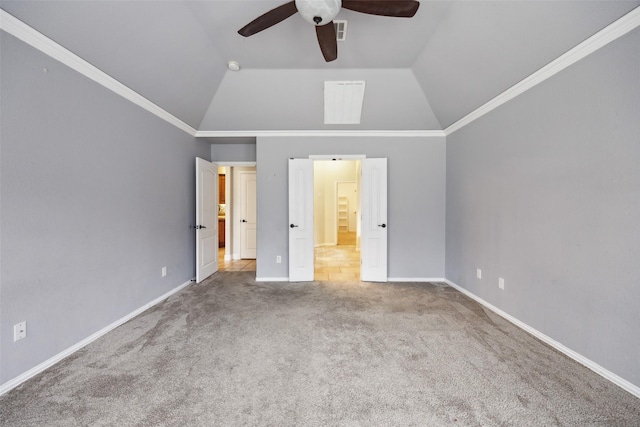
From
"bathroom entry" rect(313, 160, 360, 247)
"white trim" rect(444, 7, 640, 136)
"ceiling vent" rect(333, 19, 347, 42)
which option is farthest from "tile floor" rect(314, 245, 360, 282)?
"ceiling vent" rect(333, 19, 347, 42)

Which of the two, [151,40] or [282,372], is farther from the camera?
[151,40]

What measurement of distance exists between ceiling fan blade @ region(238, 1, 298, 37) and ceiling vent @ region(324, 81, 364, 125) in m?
1.42

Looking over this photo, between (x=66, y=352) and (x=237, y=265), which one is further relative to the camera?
(x=237, y=265)

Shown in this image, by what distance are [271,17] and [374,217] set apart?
2.93 meters

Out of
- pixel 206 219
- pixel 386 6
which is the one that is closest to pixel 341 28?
pixel 386 6

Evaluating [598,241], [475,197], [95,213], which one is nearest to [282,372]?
[95,213]

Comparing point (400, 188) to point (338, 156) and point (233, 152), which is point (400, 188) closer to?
point (338, 156)

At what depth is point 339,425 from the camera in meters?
1.40

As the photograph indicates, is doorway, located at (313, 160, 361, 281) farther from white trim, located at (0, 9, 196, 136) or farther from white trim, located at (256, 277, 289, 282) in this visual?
white trim, located at (0, 9, 196, 136)

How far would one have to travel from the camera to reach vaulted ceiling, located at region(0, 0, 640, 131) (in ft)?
6.34

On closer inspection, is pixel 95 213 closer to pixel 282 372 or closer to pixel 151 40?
pixel 151 40

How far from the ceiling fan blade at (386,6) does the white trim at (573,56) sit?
1.30 m

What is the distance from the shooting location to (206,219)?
4.16 m

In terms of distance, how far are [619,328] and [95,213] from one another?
14.0 ft
